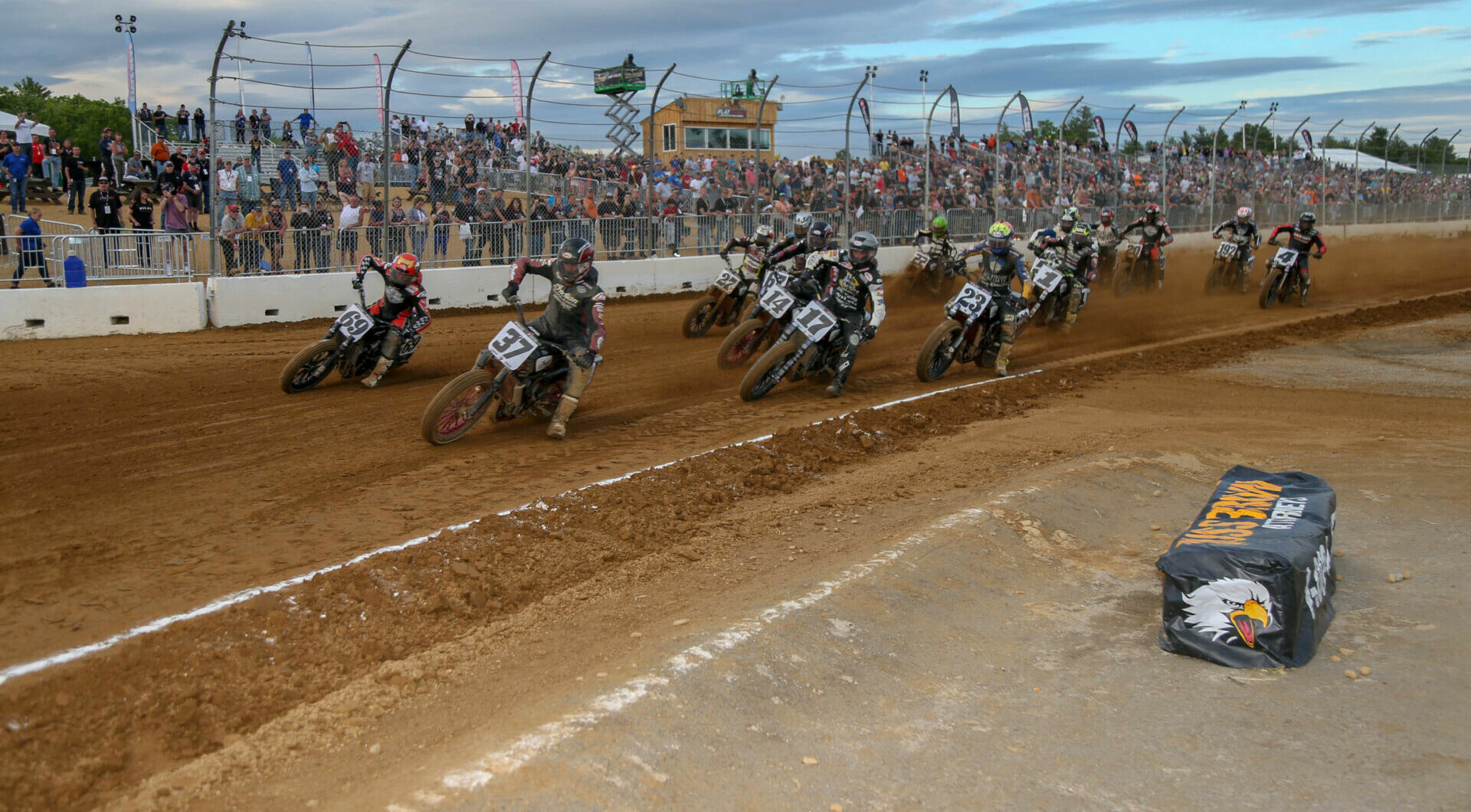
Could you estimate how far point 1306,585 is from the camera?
514cm

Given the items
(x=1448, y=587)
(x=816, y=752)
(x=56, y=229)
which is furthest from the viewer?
(x=56, y=229)

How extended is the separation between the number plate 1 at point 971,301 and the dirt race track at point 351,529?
884mm

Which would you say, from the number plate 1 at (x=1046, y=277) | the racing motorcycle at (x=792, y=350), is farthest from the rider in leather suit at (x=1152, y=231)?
the racing motorcycle at (x=792, y=350)

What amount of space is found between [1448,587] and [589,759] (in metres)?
5.13

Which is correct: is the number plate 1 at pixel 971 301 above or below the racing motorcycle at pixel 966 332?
above

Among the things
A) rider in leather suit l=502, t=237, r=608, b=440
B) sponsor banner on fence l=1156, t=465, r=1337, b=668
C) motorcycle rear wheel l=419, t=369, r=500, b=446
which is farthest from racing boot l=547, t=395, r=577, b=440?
sponsor banner on fence l=1156, t=465, r=1337, b=668

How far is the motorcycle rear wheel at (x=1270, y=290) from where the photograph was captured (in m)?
20.4

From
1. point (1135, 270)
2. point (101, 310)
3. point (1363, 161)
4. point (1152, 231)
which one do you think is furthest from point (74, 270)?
point (1363, 161)

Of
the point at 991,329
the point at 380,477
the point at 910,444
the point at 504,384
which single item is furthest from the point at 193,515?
the point at 991,329

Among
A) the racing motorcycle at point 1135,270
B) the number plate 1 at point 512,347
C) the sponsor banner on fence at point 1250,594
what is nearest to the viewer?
the sponsor banner on fence at point 1250,594


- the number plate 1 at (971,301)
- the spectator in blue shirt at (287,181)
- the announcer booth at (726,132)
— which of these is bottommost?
the number plate 1 at (971,301)

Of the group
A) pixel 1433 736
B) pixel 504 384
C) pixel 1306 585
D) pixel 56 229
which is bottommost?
pixel 1433 736

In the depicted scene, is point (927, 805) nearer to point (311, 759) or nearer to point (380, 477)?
point (311, 759)

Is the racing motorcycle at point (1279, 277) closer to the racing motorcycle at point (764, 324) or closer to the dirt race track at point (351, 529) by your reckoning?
the dirt race track at point (351, 529)
